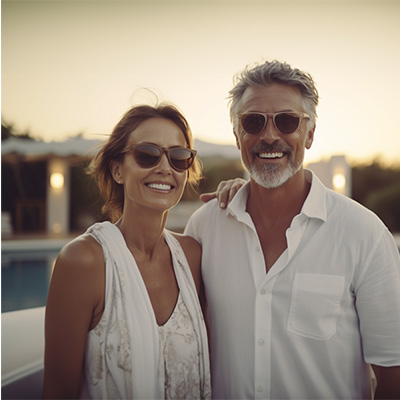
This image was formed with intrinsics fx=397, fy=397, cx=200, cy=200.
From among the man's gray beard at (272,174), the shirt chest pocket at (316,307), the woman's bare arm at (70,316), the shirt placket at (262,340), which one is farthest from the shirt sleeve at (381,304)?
the woman's bare arm at (70,316)

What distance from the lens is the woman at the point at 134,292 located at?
6.10 ft

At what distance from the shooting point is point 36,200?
54.1 ft

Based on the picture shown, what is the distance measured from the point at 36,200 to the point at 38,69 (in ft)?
28.6

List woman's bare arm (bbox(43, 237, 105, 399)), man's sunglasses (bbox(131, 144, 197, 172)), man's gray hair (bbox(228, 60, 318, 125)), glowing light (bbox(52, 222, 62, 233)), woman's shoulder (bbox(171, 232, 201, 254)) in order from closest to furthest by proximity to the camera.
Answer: woman's bare arm (bbox(43, 237, 105, 399)), man's sunglasses (bbox(131, 144, 197, 172)), man's gray hair (bbox(228, 60, 318, 125)), woman's shoulder (bbox(171, 232, 201, 254)), glowing light (bbox(52, 222, 62, 233))

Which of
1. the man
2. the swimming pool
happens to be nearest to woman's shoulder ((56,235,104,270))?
the man

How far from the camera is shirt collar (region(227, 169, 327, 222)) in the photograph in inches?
85.4

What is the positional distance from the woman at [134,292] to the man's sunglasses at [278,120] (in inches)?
15.1

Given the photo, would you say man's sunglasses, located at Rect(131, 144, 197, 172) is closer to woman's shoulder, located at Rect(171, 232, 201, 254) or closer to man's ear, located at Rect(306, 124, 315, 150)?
woman's shoulder, located at Rect(171, 232, 201, 254)

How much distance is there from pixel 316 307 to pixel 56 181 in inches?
622

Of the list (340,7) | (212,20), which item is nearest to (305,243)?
(340,7)

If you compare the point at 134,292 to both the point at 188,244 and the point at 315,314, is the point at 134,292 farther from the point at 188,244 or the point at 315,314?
the point at 315,314

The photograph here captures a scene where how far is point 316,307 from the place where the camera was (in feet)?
6.76

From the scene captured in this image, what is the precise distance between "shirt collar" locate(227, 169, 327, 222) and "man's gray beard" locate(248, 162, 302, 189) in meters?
0.15

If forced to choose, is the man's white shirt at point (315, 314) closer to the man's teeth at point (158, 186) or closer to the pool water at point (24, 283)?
the man's teeth at point (158, 186)
